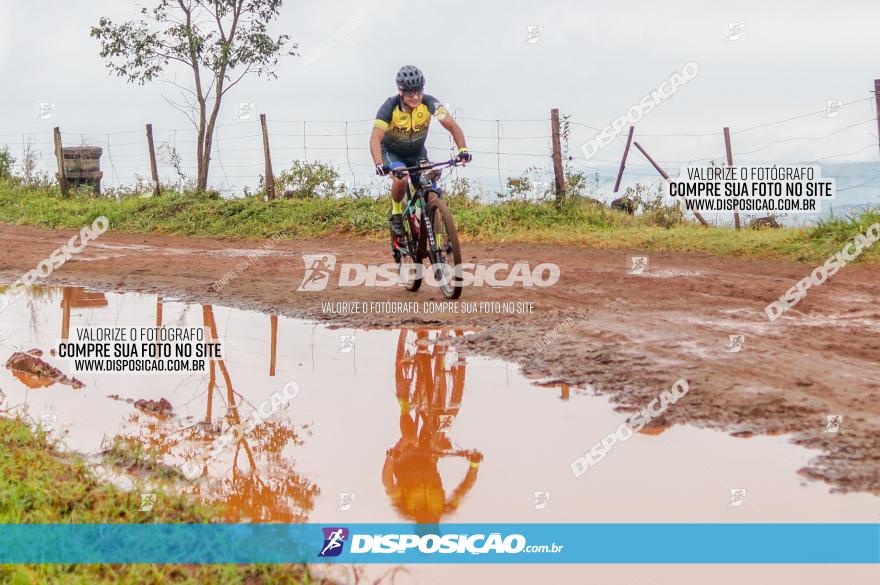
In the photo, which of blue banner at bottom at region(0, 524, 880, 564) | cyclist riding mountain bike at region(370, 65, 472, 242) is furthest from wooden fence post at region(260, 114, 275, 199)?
blue banner at bottom at region(0, 524, 880, 564)

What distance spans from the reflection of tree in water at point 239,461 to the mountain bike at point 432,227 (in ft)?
11.1

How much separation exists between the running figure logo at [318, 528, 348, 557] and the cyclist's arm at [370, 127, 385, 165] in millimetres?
5625

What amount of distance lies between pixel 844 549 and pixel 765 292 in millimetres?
5850

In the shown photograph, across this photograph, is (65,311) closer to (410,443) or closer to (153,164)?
(410,443)

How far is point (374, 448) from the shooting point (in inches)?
188

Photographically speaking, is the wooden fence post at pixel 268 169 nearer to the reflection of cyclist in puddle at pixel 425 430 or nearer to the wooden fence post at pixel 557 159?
the wooden fence post at pixel 557 159

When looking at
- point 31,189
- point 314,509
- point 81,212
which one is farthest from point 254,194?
point 314,509

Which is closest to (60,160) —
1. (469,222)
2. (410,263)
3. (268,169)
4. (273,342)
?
(268,169)

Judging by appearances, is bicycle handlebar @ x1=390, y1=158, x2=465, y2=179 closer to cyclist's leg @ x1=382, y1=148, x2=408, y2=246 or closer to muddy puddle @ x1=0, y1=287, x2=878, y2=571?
cyclist's leg @ x1=382, y1=148, x2=408, y2=246

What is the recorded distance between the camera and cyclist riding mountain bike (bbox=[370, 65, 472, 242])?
28.7 feet

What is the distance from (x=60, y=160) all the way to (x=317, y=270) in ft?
56.2

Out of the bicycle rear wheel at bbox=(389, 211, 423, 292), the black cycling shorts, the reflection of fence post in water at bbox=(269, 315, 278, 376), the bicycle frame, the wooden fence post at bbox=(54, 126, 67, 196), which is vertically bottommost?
the reflection of fence post in water at bbox=(269, 315, 278, 376)

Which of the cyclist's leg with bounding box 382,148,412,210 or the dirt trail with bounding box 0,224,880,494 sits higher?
the cyclist's leg with bounding box 382,148,412,210

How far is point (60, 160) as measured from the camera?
2562cm
